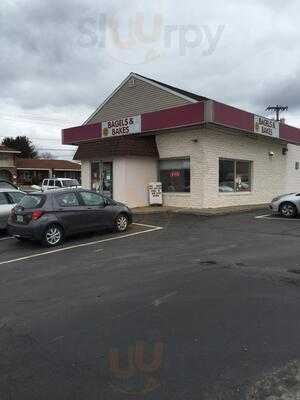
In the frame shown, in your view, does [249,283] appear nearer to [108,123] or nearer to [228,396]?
[228,396]

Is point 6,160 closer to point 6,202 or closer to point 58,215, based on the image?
point 6,202

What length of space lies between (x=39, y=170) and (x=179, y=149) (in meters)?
44.9

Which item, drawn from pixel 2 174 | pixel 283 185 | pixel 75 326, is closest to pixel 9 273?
pixel 75 326

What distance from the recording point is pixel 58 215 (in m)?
11.4

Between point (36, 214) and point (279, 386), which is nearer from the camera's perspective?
point (279, 386)

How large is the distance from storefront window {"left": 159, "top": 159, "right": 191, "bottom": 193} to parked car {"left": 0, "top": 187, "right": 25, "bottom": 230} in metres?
7.74

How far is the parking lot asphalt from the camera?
366cm

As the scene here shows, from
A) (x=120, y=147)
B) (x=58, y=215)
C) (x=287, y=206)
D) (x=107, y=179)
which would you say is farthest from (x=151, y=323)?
(x=107, y=179)

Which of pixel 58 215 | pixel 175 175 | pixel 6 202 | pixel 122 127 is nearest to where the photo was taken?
pixel 58 215

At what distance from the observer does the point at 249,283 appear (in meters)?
6.67

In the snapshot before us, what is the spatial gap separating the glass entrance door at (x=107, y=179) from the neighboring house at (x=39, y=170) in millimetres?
37817

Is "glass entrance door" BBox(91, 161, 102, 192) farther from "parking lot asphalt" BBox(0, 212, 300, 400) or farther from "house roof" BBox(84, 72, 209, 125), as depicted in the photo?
"parking lot asphalt" BBox(0, 212, 300, 400)

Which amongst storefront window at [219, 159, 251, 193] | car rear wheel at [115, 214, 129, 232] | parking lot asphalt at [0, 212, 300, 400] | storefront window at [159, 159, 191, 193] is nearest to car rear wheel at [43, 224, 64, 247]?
parking lot asphalt at [0, 212, 300, 400]

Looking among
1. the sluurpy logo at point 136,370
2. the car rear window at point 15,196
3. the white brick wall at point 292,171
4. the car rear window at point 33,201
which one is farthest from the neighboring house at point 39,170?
the sluurpy logo at point 136,370
